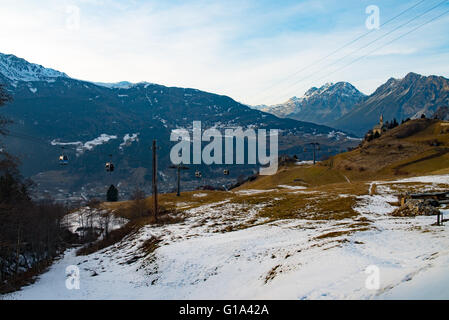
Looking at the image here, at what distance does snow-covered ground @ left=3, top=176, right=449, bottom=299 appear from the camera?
17.1 m

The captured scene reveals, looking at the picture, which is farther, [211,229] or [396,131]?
[396,131]

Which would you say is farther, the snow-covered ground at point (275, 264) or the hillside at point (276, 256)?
the hillside at point (276, 256)

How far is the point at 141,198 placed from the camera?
88.2 metres

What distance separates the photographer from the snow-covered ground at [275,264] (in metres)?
17.1

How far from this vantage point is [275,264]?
25.8 meters

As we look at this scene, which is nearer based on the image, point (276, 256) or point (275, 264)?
point (275, 264)

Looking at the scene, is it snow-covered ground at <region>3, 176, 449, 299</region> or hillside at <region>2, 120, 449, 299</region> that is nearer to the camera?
snow-covered ground at <region>3, 176, 449, 299</region>

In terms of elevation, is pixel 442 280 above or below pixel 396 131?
below
